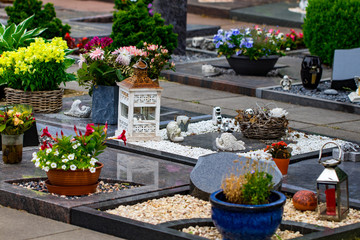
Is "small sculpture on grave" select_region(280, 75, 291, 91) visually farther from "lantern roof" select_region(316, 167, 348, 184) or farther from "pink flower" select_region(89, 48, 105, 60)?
"lantern roof" select_region(316, 167, 348, 184)

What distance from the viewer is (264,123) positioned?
32.2 feet

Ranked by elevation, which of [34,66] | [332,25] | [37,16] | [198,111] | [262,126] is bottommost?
[198,111]

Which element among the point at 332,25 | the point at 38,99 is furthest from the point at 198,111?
the point at 332,25

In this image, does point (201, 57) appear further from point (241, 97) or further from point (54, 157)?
point (54, 157)

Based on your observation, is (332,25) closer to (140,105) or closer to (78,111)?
(78,111)

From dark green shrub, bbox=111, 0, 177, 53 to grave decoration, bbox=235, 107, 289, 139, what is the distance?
610cm

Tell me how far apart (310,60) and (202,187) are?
693cm

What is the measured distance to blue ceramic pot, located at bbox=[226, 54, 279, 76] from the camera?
1491 cm

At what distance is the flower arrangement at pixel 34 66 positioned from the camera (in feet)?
35.0

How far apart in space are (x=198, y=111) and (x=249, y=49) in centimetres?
288

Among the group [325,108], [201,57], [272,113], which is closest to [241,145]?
[272,113]

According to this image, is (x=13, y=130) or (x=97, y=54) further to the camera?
(x=97, y=54)

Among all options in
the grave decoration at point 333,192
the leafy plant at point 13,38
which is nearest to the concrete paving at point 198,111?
the leafy plant at point 13,38

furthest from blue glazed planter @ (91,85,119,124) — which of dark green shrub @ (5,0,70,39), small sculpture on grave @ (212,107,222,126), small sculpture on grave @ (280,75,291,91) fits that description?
dark green shrub @ (5,0,70,39)
